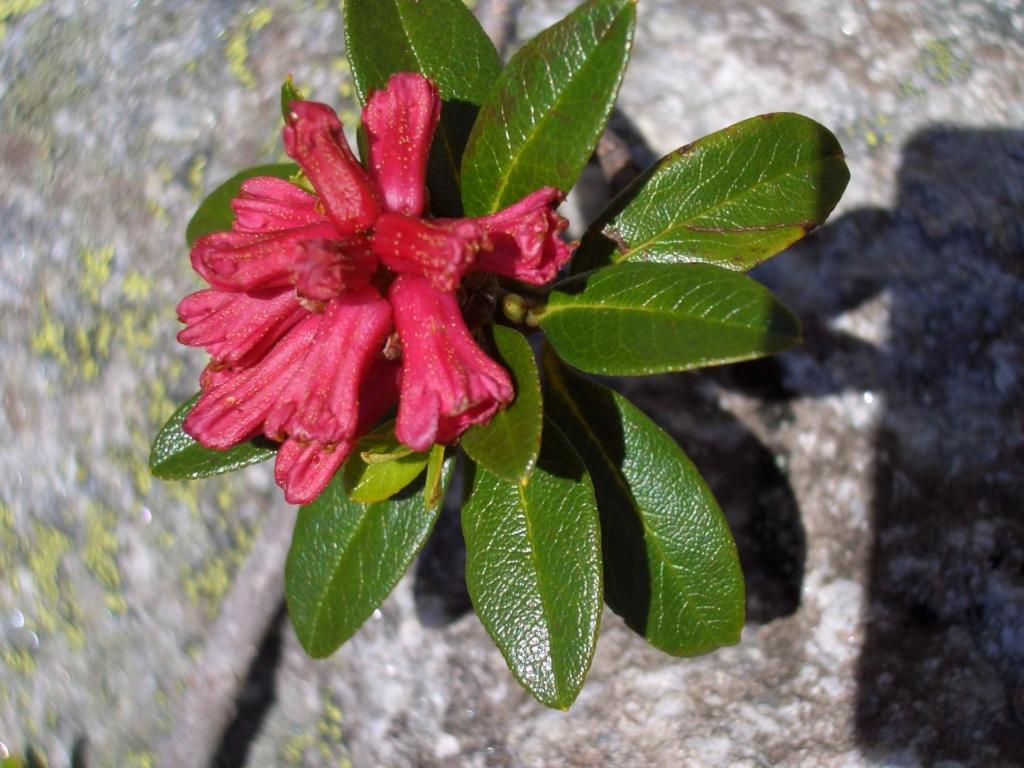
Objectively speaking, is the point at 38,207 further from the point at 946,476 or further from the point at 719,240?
the point at 946,476

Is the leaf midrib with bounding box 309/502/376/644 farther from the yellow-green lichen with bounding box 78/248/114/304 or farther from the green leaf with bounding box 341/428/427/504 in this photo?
the yellow-green lichen with bounding box 78/248/114/304

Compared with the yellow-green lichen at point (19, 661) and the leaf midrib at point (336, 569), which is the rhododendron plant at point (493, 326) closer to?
the leaf midrib at point (336, 569)

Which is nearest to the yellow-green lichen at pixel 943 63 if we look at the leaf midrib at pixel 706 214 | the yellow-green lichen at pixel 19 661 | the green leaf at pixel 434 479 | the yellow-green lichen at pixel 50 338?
the leaf midrib at pixel 706 214

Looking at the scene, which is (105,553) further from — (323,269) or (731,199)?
(731,199)

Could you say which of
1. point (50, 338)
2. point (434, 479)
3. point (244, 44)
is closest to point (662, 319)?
point (434, 479)

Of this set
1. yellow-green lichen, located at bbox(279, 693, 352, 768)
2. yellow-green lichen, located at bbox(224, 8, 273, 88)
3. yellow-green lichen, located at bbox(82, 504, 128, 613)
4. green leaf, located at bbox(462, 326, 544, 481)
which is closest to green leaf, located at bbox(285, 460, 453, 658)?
green leaf, located at bbox(462, 326, 544, 481)

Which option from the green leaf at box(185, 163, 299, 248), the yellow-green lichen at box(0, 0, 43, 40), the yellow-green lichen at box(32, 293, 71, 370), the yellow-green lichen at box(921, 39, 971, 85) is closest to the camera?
the green leaf at box(185, 163, 299, 248)
